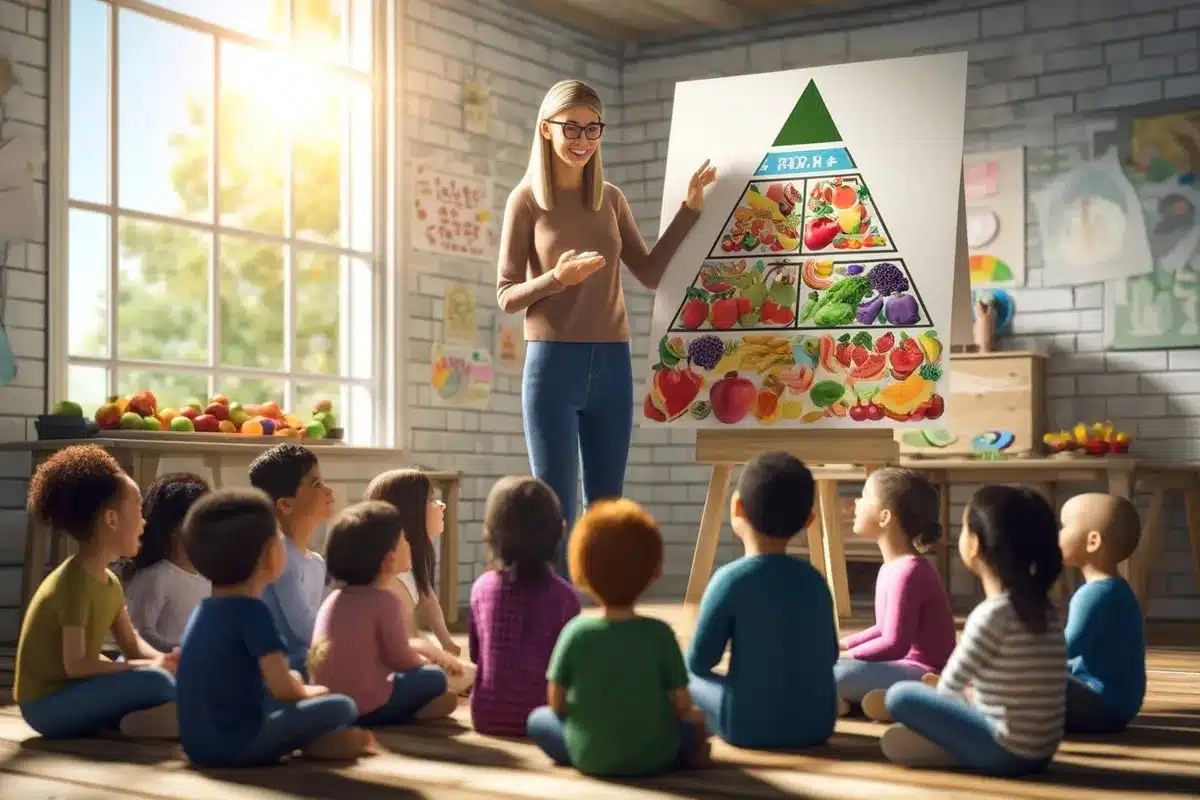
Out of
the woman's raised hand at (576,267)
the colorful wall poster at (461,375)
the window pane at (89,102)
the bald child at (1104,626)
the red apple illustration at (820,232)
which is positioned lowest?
the bald child at (1104,626)

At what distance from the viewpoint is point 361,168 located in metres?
6.51

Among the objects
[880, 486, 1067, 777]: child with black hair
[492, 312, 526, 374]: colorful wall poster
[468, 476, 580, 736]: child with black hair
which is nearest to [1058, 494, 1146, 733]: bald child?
[880, 486, 1067, 777]: child with black hair

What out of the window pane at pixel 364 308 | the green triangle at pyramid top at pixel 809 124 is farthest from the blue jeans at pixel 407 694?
the window pane at pixel 364 308

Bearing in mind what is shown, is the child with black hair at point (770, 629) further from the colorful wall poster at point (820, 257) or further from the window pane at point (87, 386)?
the window pane at point (87, 386)

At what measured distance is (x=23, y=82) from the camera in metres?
5.00

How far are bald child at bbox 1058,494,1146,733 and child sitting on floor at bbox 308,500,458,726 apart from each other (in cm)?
129

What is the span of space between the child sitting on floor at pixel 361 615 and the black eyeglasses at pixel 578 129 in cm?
114

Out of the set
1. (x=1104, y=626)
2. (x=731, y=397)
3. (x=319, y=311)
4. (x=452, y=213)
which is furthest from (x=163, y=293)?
(x=1104, y=626)

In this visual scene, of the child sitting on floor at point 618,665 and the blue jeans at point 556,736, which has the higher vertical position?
the child sitting on floor at point 618,665

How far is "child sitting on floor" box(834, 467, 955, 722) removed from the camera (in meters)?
3.03

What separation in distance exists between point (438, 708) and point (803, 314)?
5.45 feet

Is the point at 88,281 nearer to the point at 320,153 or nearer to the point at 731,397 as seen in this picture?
the point at 320,153

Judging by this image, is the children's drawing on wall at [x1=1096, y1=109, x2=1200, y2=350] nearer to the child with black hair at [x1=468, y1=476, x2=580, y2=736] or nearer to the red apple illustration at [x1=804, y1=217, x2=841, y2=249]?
the red apple illustration at [x1=804, y1=217, x2=841, y2=249]

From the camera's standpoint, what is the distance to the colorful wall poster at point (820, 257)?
13.3 feet
